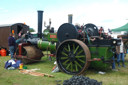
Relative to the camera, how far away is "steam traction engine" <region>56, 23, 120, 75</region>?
5.10 metres

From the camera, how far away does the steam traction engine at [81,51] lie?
510 centimetres

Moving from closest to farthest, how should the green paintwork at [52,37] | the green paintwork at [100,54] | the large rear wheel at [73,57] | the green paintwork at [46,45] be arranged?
the large rear wheel at [73,57], the green paintwork at [100,54], the green paintwork at [52,37], the green paintwork at [46,45]

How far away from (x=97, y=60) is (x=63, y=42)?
124 centimetres

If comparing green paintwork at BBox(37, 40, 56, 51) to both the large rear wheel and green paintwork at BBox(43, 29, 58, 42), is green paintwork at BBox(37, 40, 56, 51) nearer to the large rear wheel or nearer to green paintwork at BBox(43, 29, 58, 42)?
green paintwork at BBox(43, 29, 58, 42)

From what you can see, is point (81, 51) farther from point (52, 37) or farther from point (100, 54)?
point (52, 37)

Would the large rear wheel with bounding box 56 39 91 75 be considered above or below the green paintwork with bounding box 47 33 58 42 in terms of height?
below

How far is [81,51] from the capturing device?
5195 millimetres

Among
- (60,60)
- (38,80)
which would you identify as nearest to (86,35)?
(60,60)

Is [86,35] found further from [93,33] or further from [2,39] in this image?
[2,39]

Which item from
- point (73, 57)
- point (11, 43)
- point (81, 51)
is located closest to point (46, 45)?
point (73, 57)

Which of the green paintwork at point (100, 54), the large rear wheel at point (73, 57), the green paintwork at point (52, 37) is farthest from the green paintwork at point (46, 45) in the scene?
the green paintwork at point (100, 54)

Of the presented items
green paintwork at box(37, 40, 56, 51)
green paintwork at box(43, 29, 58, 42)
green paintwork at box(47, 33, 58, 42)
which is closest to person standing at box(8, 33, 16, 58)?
green paintwork at box(37, 40, 56, 51)

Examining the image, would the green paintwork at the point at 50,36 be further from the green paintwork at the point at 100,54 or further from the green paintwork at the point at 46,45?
the green paintwork at the point at 100,54

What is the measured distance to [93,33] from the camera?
6.36m
